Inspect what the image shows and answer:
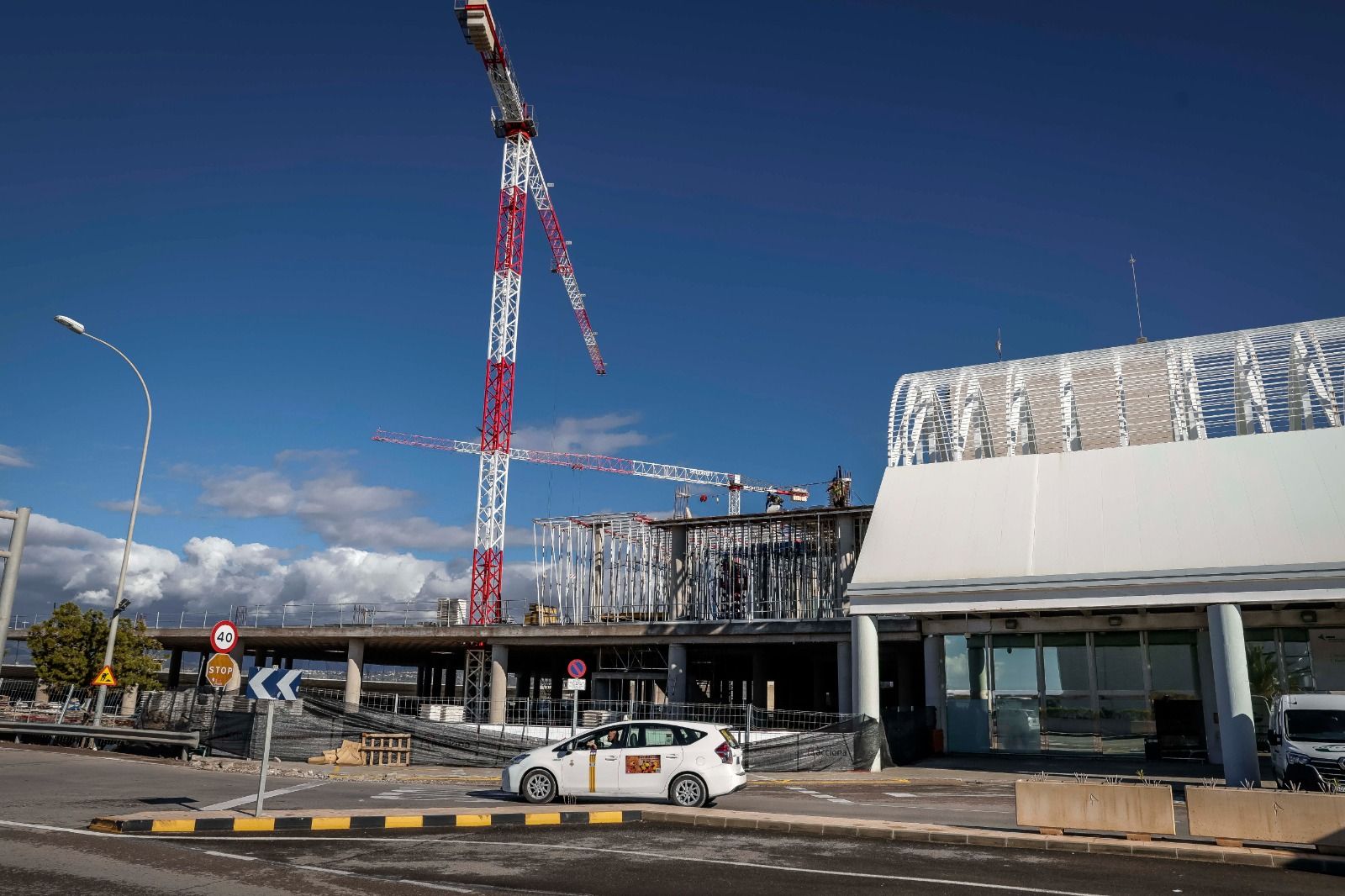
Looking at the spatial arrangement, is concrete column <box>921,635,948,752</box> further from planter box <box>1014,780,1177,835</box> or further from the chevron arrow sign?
the chevron arrow sign

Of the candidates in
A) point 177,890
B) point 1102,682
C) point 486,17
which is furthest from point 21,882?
point 486,17

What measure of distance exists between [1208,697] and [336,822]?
25861mm

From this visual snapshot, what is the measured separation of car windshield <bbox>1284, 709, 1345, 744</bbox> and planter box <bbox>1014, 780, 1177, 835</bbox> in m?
7.24

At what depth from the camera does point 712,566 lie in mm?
49625

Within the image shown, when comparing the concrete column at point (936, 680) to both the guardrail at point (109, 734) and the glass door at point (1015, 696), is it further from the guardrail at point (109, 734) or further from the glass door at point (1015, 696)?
the guardrail at point (109, 734)

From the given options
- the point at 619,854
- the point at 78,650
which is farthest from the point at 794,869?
the point at 78,650

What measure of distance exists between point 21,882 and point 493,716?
33383mm

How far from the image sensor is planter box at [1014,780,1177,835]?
12.4 m

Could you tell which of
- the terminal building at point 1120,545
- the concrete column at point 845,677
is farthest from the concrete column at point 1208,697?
the concrete column at point 845,677

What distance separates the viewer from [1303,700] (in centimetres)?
1816

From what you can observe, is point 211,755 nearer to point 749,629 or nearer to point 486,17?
point 749,629

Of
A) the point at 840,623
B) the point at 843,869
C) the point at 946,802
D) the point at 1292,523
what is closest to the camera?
the point at 843,869

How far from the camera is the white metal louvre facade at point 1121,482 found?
22703mm

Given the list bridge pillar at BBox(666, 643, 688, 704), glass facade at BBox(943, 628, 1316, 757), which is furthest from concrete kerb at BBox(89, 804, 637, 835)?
bridge pillar at BBox(666, 643, 688, 704)
